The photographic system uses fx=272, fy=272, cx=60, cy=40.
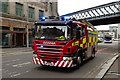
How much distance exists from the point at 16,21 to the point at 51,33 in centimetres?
3149

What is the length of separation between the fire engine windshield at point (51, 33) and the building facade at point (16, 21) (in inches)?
1044

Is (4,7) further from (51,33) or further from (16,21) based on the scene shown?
(51,33)

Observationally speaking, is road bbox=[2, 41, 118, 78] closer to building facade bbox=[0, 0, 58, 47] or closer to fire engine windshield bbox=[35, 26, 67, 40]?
fire engine windshield bbox=[35, 26, 67, 40]

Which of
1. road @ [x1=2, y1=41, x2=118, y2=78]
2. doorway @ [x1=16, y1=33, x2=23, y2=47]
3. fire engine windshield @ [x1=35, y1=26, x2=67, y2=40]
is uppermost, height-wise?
fire engine windshield @ [x1=35, y1=26, x2=67, y2=40]

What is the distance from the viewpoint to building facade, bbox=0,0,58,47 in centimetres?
4075

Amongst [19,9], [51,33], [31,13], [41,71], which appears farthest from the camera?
[31,13]

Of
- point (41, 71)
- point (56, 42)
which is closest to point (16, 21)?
point (41, 71)

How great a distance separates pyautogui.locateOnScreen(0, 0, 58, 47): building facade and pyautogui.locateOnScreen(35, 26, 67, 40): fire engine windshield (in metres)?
26.5

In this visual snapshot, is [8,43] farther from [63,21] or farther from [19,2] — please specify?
[63,21]

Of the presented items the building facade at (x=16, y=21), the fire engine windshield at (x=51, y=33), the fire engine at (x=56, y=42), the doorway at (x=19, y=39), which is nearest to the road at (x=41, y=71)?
the fire engine at (x=56, y=42)

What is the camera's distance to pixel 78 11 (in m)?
70.0

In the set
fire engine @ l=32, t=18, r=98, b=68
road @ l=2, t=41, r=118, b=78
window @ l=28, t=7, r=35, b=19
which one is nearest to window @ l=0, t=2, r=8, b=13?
window @ l=28, t=7, r=35, b=19

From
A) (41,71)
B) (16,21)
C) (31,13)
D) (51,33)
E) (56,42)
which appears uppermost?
(31,13)

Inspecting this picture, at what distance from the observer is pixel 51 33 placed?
1381cm
